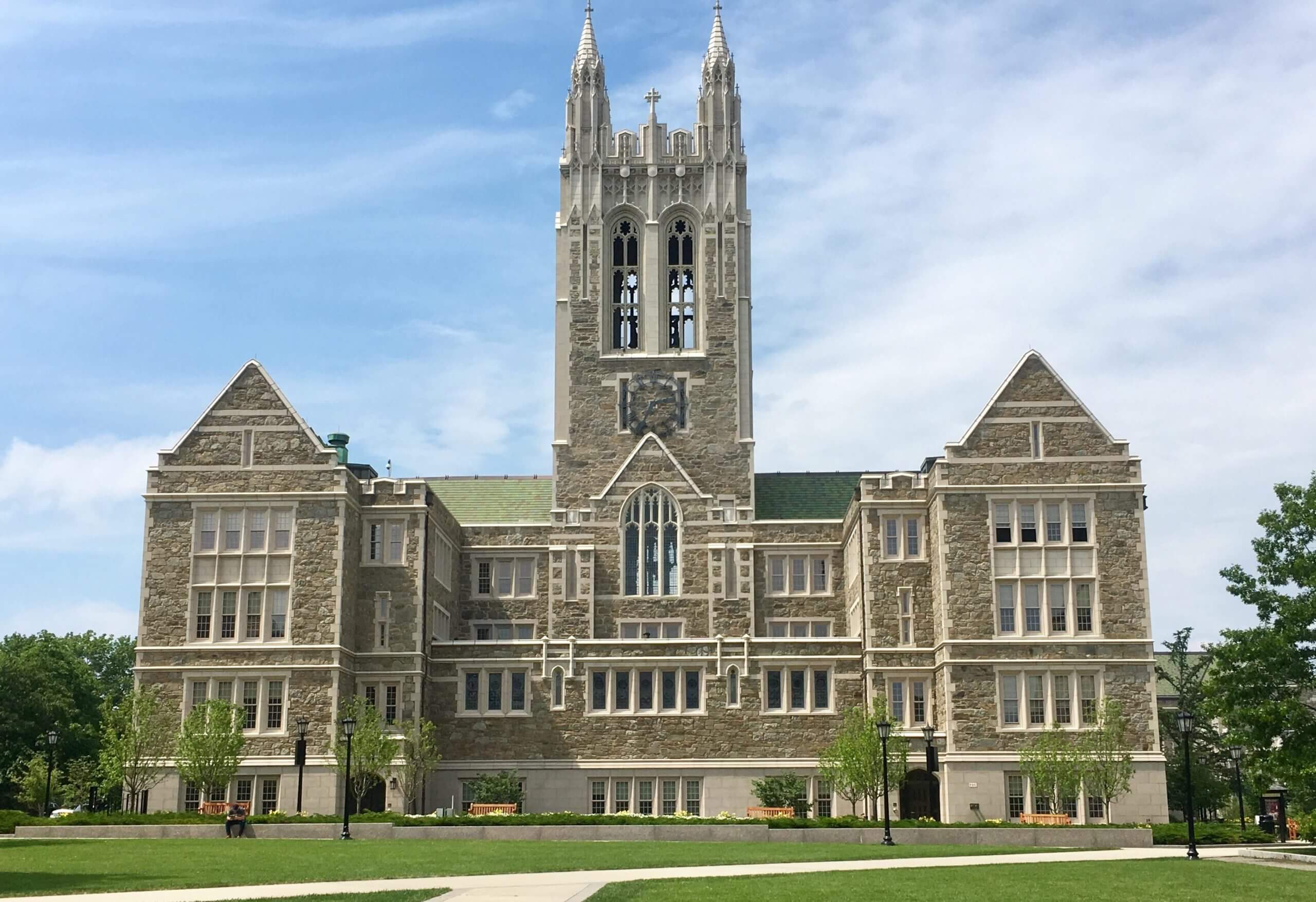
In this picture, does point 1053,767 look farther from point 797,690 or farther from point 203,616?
point 203,616

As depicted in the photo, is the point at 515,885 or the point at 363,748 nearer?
the point at 515,885

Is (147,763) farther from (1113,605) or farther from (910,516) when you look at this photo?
(1113,605)

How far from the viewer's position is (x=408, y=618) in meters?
60.6

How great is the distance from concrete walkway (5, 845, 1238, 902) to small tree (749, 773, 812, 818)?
2342 centimetres

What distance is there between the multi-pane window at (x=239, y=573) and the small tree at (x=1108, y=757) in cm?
2936

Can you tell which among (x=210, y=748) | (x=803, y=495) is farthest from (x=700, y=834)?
(x=803, y=495)

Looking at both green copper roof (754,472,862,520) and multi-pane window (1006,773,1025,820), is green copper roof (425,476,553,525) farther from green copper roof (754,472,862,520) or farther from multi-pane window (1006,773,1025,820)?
multi-pane window (1006,773,1025,820)

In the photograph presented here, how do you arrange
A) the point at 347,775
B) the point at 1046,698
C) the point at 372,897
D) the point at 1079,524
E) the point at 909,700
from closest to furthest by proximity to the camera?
1. the point at 372,897
2. the point at 347,775
3. the point at 1046,698
4. the point at 1079,524
5. the point at 909,700

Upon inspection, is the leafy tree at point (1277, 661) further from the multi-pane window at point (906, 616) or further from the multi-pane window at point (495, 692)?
the multi-pane window at point (495, 692)

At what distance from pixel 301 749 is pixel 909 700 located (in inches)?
889

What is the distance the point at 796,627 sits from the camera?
6656cm

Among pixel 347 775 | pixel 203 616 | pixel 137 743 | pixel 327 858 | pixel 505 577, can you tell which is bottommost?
pixel 327 858

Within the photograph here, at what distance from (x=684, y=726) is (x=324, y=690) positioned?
13879 millimetres

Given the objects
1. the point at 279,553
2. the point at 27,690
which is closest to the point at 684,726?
the point at 279,553
